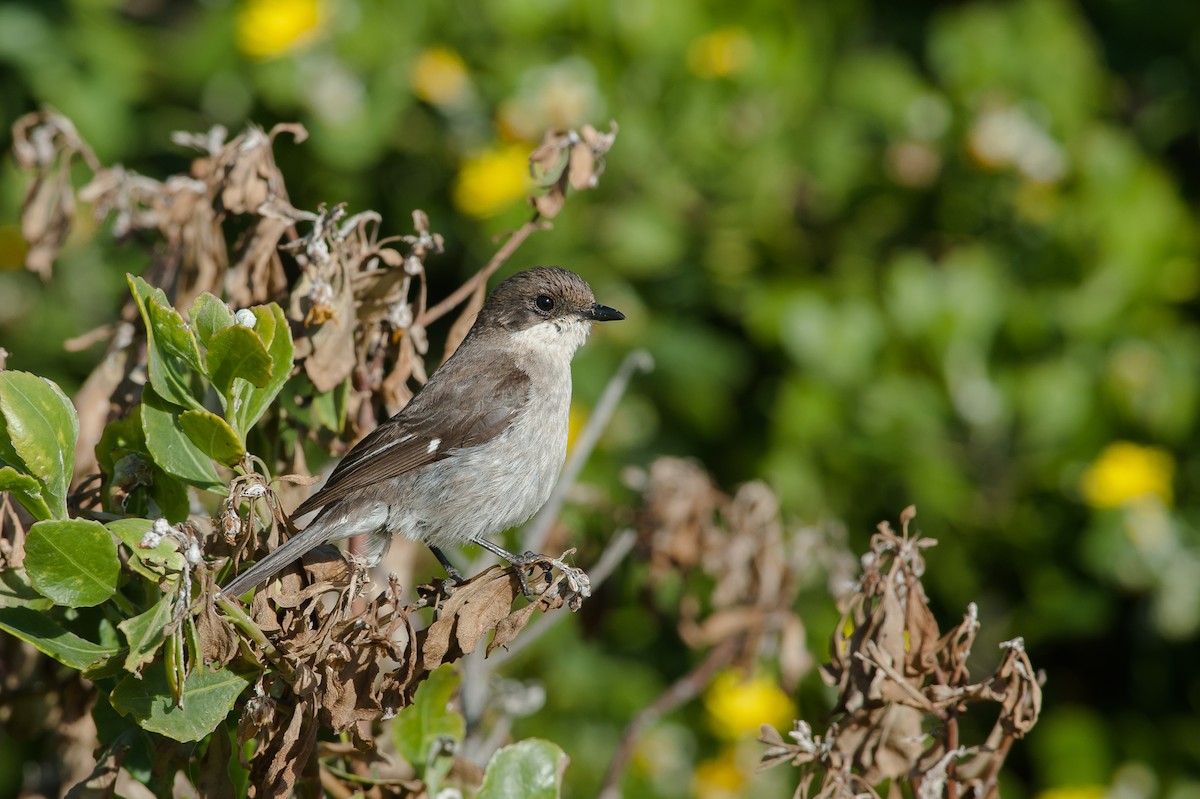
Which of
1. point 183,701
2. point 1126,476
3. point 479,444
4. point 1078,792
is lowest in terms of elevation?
point 1078,792

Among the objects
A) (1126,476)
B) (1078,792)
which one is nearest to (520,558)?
(1126,476)

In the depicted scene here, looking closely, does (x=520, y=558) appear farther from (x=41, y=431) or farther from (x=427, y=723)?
(x=41, y=431)

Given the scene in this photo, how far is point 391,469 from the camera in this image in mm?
2836

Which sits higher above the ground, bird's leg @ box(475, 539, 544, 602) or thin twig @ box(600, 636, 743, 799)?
bird's leg @ box(475, 539, 544, 602)

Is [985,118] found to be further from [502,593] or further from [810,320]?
[502,593]

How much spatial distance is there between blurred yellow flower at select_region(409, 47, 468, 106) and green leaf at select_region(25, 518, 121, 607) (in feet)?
11.0

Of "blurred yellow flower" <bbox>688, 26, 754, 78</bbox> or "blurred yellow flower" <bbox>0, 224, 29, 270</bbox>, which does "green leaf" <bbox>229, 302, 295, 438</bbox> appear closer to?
"blurred yellow flower" <bbox>688, 26, 754, 78</bbox>

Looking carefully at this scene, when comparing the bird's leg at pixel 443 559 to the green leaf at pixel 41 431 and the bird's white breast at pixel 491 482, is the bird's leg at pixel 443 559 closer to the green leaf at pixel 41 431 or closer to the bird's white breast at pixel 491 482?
the bird's white breast at pixel 491 482

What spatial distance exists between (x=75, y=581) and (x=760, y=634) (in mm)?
1730

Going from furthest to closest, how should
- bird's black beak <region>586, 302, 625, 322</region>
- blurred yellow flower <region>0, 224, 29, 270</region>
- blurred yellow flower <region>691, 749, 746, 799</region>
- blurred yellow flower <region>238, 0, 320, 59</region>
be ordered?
blurred yellow flower <region>0, 224, 29, 270</region> → blurred yellow flower <region>238, 0, 320, 59</region> → blurred yellow flower <region>691, 749, 746, 799</region> → bird's black beak <region>586, 302, 625, 322</region>

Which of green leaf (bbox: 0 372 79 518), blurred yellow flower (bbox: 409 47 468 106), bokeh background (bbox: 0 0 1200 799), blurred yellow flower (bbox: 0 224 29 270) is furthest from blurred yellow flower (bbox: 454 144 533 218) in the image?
green leaf (bbox: 0 372 79 518)

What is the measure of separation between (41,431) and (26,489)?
0.26 ft

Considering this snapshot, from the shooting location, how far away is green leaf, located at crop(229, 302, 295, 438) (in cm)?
183

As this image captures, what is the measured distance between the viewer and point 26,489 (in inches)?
68.1
